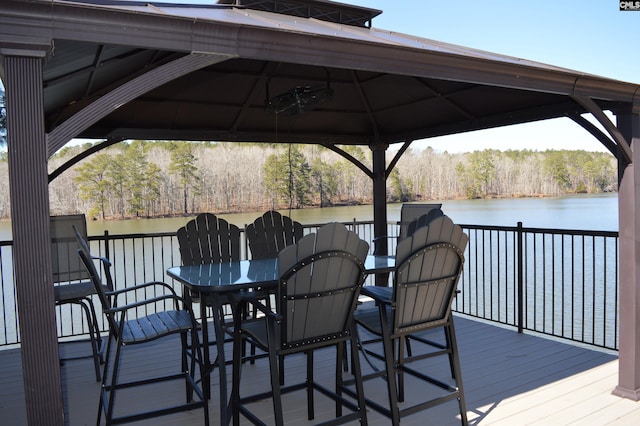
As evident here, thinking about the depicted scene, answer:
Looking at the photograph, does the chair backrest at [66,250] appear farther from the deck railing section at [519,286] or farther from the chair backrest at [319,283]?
the chair backrest at [319,283]

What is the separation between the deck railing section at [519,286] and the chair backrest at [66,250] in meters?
0.25

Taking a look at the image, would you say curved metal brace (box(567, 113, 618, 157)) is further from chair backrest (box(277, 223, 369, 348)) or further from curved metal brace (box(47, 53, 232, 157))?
curved metal brace (box(47, 53, 232, 157))

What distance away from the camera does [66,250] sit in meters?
4.68

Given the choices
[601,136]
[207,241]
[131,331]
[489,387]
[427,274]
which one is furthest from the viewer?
[207,241]

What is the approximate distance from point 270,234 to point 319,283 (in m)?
2.48

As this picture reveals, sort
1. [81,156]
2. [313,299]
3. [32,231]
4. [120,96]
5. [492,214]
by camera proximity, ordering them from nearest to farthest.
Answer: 1. [32,231]
2. [120,96]
3. [313,299]
4. [81,156]
5. [492,214]

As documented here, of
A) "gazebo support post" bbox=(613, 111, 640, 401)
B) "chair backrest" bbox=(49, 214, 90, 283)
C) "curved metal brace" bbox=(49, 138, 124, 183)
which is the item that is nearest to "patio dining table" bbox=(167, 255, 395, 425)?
"chair backrest" bbox=(49, 214, 90, 283)

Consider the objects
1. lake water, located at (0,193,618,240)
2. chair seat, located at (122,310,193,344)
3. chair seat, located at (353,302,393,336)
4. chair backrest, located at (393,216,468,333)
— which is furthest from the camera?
lake water, located at (0,193,618,240)

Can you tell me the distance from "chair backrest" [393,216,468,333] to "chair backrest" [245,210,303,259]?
89.5 inches

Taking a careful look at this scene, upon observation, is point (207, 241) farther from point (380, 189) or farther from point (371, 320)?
point (380, 189)

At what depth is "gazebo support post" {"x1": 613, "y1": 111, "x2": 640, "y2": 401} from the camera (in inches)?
136

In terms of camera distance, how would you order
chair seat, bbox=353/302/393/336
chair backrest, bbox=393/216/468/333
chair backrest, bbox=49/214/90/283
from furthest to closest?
chair backrest, bbox=49/214/90/283 < chair seat, bbox=353/302/393/336 < chair backrest, bbox=393/216/468/333

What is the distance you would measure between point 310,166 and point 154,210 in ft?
22.2

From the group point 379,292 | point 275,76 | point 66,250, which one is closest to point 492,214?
point 275,76
